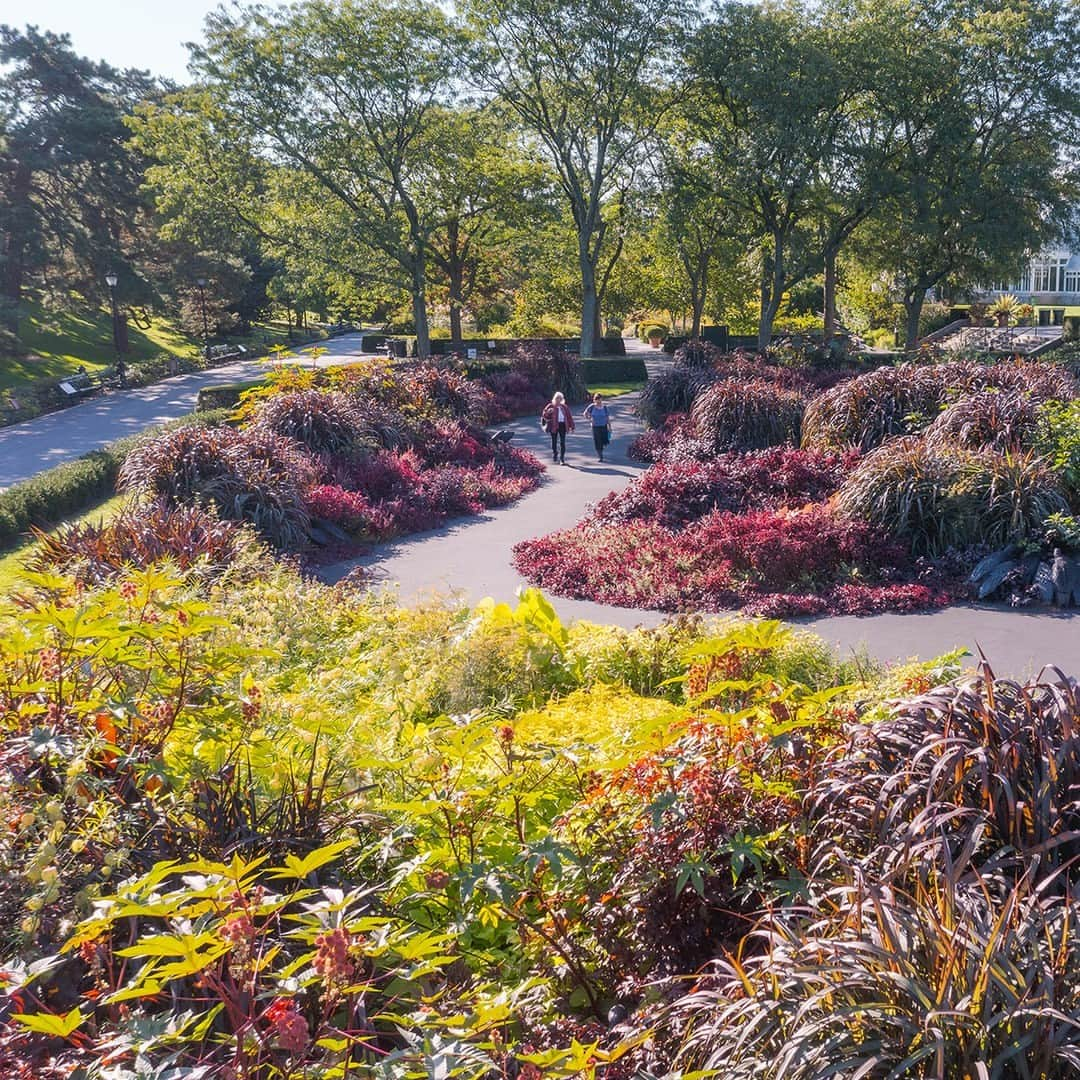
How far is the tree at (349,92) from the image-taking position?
2817cm

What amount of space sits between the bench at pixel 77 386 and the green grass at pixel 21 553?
16.2 m

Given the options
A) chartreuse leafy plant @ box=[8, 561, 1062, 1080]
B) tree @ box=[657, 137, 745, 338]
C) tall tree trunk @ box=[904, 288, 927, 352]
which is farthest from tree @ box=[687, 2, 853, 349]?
chartreuse leafy plant @ box=[8, 561, 1062, 1080]

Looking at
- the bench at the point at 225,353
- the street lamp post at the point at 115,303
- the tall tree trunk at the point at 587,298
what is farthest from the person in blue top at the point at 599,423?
the bench at the point at 225,353

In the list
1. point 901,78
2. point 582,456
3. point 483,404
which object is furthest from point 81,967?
point 901,78

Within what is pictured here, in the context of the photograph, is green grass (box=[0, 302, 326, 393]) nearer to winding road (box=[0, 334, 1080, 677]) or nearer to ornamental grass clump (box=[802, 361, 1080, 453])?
winding road (box=[0, 334, 1080, 677])

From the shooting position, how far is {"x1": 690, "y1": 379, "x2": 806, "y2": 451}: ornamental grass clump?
16.1 m

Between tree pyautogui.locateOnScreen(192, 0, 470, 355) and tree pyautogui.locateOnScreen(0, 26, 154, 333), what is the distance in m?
8.01

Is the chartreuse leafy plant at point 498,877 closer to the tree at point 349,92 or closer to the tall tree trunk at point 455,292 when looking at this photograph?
the tree at point 349,92

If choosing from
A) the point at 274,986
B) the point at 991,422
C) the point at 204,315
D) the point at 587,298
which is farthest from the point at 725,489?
the point at 204,315

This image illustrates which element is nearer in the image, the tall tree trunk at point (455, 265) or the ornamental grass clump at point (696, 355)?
the ornamental grass clump at point (696, 355)

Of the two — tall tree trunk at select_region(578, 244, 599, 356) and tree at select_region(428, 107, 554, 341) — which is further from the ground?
tree at select_region(428, 107, 554, 341)

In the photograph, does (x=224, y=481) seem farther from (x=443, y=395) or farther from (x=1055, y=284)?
(x=1055, y=284)

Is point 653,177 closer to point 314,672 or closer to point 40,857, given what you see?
point 314,672

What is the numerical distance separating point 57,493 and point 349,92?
785 inches
